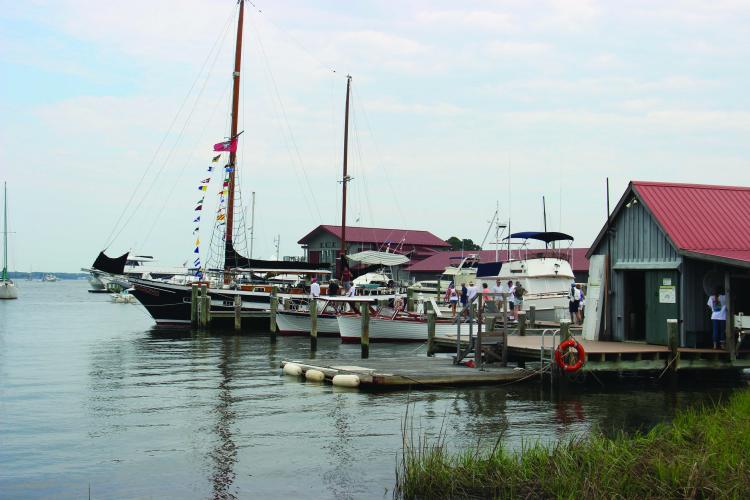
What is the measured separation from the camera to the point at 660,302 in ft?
73.1

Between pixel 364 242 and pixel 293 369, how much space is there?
6357 cm

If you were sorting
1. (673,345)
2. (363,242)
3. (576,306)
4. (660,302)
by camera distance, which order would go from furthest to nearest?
(363,242) < (576,306) < (660,302) < (673,345)

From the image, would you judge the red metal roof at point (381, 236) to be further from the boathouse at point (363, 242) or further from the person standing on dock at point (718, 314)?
the person standing on dock at point (718, 314)

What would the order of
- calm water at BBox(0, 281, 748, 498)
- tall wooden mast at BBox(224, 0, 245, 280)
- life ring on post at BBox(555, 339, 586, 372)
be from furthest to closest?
tall wooden mast at BBox(224, 0, 245, 280) < life ring on post at BBox(555, 339, 586, 372) < calm water at BBox(0, 281, 748, 498)

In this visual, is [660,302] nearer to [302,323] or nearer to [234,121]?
[302,323]

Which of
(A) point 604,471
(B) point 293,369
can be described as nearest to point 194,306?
(B) point 293,369

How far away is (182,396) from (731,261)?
1352 cm

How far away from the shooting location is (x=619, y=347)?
2184cm

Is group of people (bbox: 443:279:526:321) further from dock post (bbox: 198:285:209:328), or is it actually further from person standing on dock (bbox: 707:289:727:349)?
person standing on dock (bbox: 707:289:727:349)

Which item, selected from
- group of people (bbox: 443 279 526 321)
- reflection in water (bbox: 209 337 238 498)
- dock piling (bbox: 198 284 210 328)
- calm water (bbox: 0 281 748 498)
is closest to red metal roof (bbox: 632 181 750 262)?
calm water (bbox: 0 281 748 498)

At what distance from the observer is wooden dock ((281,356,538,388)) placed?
813 inches

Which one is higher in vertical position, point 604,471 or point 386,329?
point 386,329

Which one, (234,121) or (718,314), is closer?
(718,314)

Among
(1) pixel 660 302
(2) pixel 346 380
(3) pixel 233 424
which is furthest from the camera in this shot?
(1) pixel 660 302
